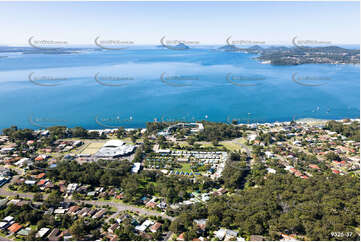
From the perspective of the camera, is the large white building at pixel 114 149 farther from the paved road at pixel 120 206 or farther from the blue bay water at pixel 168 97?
the blue bay water at pixel 168 97

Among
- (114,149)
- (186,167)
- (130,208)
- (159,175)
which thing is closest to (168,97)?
(114,149)

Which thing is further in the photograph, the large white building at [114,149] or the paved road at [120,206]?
the large white building at [114,149]

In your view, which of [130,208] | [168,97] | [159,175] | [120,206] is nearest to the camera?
[130,208]

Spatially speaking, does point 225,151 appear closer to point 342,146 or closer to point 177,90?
point 342,146

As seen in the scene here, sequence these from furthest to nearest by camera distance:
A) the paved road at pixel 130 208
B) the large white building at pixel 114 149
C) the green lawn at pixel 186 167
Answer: the large white building at pixel 114 149 < the green lawn at pixel 186 167 < the paved road at pixel 130 208

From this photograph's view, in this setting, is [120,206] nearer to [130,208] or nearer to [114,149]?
[130,208]

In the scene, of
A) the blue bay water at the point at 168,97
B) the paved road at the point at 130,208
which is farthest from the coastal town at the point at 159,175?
the blue bay water at the point at 168,97

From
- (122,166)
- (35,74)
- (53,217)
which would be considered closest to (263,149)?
(122,166)
